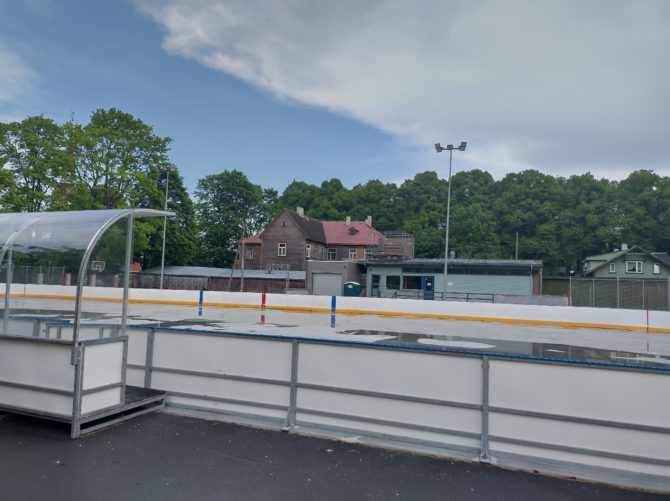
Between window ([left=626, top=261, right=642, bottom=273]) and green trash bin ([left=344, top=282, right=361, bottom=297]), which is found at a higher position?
window ([left=626, top=261, right=642, bottom=273])

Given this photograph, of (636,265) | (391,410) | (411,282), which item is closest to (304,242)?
(411,282)

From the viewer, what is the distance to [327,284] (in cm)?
4150

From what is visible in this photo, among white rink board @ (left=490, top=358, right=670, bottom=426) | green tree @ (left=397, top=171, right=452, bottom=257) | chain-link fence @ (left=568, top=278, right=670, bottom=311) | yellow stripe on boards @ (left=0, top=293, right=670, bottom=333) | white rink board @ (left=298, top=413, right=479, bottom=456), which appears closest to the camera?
white rink board @ (left=490, top=358, right=670, bottom=426)

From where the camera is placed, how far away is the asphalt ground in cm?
408

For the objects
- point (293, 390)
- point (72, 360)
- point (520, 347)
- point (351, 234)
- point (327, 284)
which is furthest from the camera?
point (351, 234)

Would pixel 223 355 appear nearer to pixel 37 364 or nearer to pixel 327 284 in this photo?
pixel 37 364

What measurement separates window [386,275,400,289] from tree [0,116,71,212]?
96.0 ft

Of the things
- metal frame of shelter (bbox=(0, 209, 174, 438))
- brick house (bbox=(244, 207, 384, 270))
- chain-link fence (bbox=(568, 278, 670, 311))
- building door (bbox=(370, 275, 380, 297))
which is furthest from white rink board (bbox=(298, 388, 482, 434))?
brick house (bbox=(244, 207, 384, 270))

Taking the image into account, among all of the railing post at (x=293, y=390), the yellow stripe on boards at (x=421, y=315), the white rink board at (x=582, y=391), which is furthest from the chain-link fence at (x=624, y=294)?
the railing post at (x=293, y=390)

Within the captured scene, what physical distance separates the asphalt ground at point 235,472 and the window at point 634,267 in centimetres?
5281

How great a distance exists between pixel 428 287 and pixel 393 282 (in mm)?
3325

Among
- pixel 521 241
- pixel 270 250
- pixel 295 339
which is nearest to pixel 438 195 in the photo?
pixel 521 241

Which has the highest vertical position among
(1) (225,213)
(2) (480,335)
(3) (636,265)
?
(1) (225,213)

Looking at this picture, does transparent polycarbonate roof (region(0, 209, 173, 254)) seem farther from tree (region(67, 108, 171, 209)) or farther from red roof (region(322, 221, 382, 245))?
red roof (region(322, 221, 382, 245))
